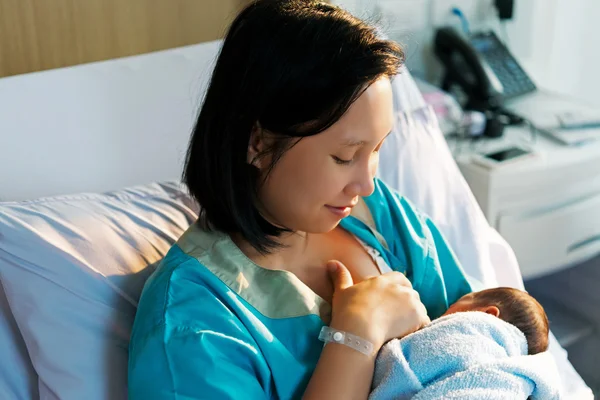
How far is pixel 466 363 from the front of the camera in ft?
3.25

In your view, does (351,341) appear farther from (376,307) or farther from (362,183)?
(362,183)

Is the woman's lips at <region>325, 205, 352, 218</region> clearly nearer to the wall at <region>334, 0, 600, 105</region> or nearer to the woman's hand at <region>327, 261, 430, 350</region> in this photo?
the woman's hand at <region>327, 261, 430, 350</region>

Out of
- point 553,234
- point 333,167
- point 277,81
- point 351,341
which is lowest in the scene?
point 553,234

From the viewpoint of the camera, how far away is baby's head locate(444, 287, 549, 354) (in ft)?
3.67

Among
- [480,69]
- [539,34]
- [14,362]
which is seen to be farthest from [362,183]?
[539,34]

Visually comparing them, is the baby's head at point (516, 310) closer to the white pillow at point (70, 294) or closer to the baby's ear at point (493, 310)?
the baby's ear at point (493, 310)

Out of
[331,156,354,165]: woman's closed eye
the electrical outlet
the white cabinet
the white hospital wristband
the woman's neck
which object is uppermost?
the electrical outlet

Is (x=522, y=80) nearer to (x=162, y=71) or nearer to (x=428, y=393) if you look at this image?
(x=162, y=71)

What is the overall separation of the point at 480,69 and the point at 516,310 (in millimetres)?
1020

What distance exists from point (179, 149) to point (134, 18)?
0.94 ft

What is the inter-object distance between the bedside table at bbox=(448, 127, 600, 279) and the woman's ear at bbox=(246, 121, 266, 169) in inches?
35.7

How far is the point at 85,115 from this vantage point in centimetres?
134

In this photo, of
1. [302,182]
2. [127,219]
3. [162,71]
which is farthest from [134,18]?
[302,182]

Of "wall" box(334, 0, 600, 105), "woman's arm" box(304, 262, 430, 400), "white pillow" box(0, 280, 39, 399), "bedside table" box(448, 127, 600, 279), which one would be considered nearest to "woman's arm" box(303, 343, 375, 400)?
"woman's arm" box(304, 262, 430, 400)
